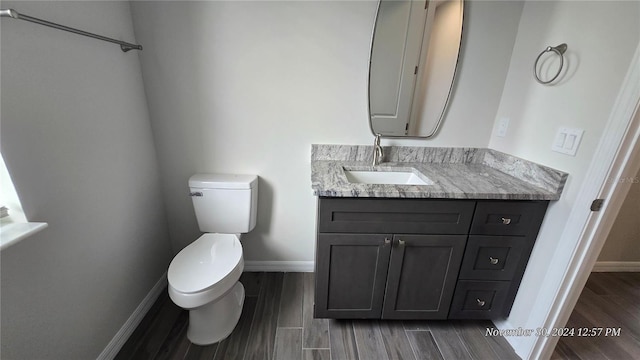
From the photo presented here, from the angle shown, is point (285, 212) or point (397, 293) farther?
point (285, 212)

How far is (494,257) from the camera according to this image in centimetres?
137

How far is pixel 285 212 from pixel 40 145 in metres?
1.23

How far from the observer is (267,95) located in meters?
1.56

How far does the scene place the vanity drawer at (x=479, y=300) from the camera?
1.42m

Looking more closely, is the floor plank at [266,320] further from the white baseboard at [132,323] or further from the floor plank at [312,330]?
the white baseboard at [132,323]

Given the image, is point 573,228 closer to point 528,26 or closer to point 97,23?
point 528,26

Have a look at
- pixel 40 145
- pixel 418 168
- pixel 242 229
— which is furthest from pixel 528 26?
pixel 40 145

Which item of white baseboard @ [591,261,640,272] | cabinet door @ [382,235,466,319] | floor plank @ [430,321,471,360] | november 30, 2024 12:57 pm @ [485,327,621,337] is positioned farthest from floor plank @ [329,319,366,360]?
white baseboard @ [591,261,640,272]

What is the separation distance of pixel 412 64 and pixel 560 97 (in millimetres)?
738

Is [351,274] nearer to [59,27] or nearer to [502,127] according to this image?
[502,127]

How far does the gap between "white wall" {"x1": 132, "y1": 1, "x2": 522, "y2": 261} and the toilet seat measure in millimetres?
408

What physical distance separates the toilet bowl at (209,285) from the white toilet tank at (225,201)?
0.08 m

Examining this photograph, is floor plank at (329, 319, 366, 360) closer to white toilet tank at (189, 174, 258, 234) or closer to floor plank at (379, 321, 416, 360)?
floor plank at (379, 321, 416, 360)

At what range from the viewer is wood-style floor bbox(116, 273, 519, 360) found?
53.3 inches
